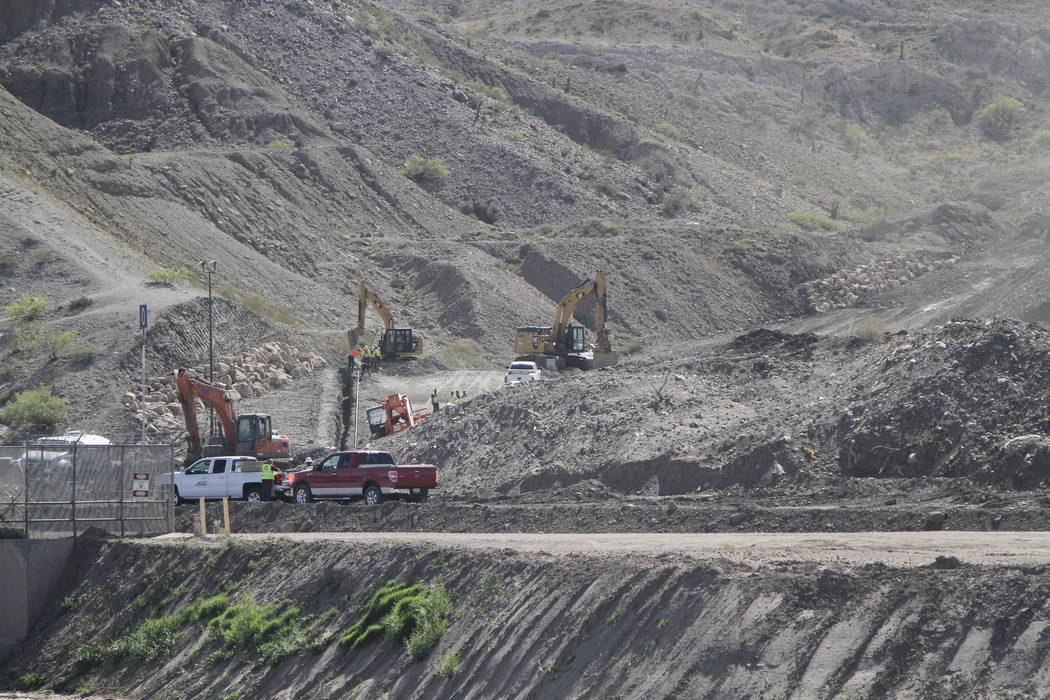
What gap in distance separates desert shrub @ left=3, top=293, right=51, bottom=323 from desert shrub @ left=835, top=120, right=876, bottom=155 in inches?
3411

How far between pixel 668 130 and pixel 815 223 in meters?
20.6

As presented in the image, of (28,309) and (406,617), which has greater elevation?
(406,617)

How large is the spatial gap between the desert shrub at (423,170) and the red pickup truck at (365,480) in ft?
192

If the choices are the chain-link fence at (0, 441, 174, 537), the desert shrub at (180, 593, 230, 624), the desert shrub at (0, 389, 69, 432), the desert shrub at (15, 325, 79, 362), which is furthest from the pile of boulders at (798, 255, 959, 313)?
the desert shrub at (180, 593, 230, 624)

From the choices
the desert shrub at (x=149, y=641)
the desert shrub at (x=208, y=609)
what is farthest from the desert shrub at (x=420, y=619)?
the desert shrub at (x=149, y=641)

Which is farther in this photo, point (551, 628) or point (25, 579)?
point (25, 579)

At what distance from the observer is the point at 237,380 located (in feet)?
173

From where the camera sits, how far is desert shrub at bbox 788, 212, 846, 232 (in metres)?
91.5

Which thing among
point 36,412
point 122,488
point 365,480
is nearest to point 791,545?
point 365,480

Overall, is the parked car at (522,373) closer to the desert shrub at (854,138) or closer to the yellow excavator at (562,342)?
the yellow excavator at (562,342)

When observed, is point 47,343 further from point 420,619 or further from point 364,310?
point 420,619

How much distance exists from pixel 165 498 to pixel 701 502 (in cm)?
1156

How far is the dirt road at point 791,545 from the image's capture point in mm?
18234

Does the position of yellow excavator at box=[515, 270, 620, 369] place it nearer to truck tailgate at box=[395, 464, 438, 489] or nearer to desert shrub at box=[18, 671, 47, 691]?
truck tailgate at box=[395, 464, 438, 489]
